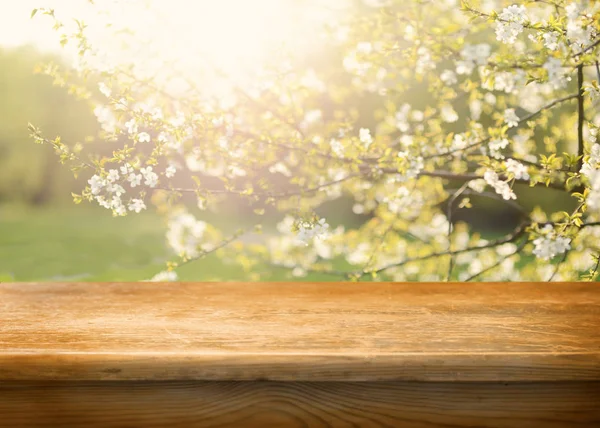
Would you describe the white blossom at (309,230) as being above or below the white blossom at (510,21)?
below

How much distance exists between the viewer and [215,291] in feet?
4.43

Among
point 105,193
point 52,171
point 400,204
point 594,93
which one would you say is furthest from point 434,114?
point 52,171

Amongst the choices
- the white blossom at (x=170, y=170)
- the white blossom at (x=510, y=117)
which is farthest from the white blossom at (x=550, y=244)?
the white blossom at (x=170, y=170)

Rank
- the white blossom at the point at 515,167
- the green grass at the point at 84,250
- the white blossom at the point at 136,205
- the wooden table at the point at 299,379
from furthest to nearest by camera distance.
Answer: the green grass at the point at 84,250 → the white blossom at the point at 136,205 → the white blossom at the point at 515,167 → the wooden table at the point at 299,379

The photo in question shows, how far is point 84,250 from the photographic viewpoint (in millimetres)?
1767

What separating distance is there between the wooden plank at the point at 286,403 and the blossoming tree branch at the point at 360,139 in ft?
2.41

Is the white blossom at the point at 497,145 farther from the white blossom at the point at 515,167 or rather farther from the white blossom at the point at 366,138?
the white blossom at the point at 366,138

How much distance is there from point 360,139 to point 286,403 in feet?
3.10

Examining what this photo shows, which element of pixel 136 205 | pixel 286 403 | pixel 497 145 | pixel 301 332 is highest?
pixel 497 145

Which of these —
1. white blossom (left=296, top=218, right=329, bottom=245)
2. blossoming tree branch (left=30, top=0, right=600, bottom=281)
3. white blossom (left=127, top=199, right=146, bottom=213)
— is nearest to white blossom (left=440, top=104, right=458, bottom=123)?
blossoming tree branch (left=30, top=0, right=600, bottom=281)

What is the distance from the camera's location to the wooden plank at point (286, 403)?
85 cm

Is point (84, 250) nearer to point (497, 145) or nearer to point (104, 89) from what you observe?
point (104, 89)

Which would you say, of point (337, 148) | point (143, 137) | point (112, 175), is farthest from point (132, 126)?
point (337, 148)

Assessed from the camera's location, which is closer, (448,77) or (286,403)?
(286,403)
